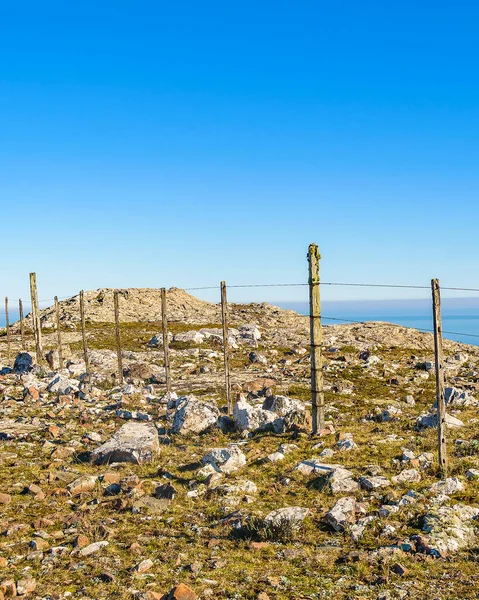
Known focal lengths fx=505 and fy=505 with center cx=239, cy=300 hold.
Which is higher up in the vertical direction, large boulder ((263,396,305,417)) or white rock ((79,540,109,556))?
large boulder ((263,396,305,417))

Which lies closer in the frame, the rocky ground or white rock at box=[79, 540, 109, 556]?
the rocky ground

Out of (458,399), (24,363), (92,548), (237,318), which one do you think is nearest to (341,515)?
(92,548)

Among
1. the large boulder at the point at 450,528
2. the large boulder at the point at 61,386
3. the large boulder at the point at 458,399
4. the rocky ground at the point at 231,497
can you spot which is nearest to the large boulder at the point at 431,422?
the rocky ground at the point at 231,497

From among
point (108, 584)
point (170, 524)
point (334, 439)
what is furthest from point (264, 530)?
point (334, 439)

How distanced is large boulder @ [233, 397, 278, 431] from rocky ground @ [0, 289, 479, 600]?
38 mm

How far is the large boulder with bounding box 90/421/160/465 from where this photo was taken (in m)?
11.7

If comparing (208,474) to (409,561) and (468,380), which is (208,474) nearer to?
(409,561)

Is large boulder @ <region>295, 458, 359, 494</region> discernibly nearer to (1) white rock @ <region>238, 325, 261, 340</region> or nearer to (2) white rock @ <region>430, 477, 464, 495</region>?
(2) white rock @ <region>430, 477, 464, 495</region>

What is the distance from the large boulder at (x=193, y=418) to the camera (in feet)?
46.6

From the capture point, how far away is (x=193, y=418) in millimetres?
14359

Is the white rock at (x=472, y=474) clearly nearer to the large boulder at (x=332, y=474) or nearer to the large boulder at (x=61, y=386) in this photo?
the large boulder at (x=332, y=474)

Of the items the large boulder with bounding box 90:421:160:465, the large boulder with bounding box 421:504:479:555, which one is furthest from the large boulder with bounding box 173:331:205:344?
the large boulder with bounding box 421:504:479:555

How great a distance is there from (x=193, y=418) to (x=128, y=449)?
2881 millimetres

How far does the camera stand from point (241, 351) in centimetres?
3331
